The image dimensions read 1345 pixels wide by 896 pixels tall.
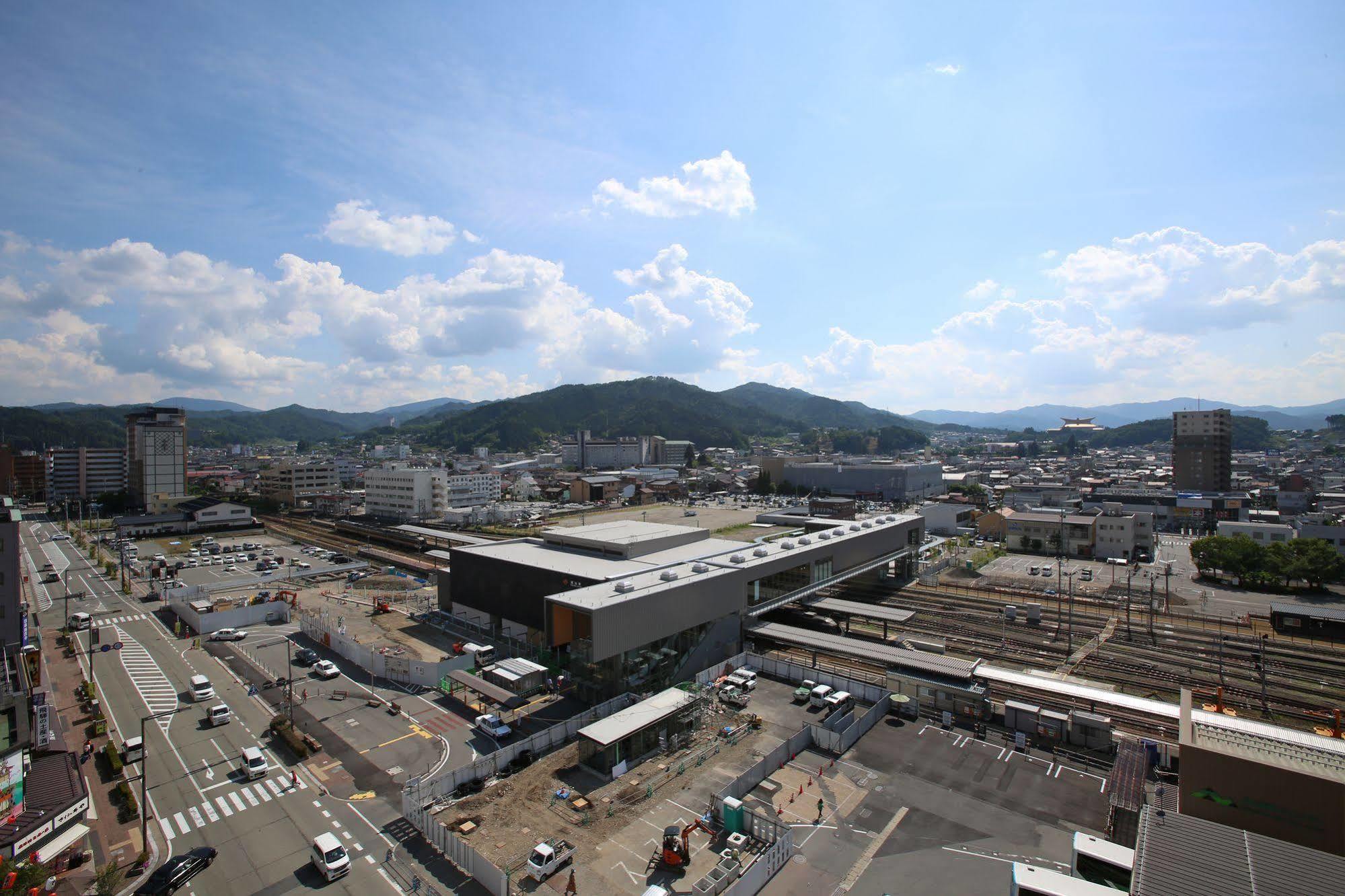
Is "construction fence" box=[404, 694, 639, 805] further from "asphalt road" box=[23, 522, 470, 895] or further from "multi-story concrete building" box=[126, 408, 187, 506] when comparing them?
"multi-story concrete building" box=[126, 408, 187, 506]

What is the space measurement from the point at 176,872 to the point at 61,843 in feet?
11.2

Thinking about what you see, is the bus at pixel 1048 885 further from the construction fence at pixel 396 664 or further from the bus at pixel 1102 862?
the construction fence at pixel 396 664

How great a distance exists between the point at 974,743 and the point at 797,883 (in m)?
8.90

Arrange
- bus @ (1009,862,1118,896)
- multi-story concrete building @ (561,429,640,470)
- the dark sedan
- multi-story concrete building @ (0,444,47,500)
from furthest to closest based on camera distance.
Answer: multi-story concrete building @ (561,429,640,470), multi-story concrete building @ (0,444,47,500), the dark sedan, bus @ (1009,862,1118,896)

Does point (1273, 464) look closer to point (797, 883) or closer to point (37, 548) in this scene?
point (797, 883)

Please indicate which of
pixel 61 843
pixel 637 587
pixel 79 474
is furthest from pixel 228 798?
pixel 79 474

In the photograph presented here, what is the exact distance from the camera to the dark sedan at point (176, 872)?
12.3 meters

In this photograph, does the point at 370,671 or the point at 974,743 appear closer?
the point at 974,743

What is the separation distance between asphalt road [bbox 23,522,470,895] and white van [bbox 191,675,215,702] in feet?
1.04

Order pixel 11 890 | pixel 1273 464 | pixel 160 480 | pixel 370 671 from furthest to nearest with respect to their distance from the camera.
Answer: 1. pixel 1273 464
2. pixel 160 480
3. pixel 370 671
4. pixel 11 890

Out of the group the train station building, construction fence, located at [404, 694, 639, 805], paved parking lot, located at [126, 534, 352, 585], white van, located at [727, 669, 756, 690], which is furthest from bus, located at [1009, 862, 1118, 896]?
paved parking lot, located at [126, 534, 352, 585]

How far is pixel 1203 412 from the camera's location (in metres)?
84.7

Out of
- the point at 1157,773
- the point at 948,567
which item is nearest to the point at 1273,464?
the point at 948,567

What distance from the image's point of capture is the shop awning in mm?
13062
